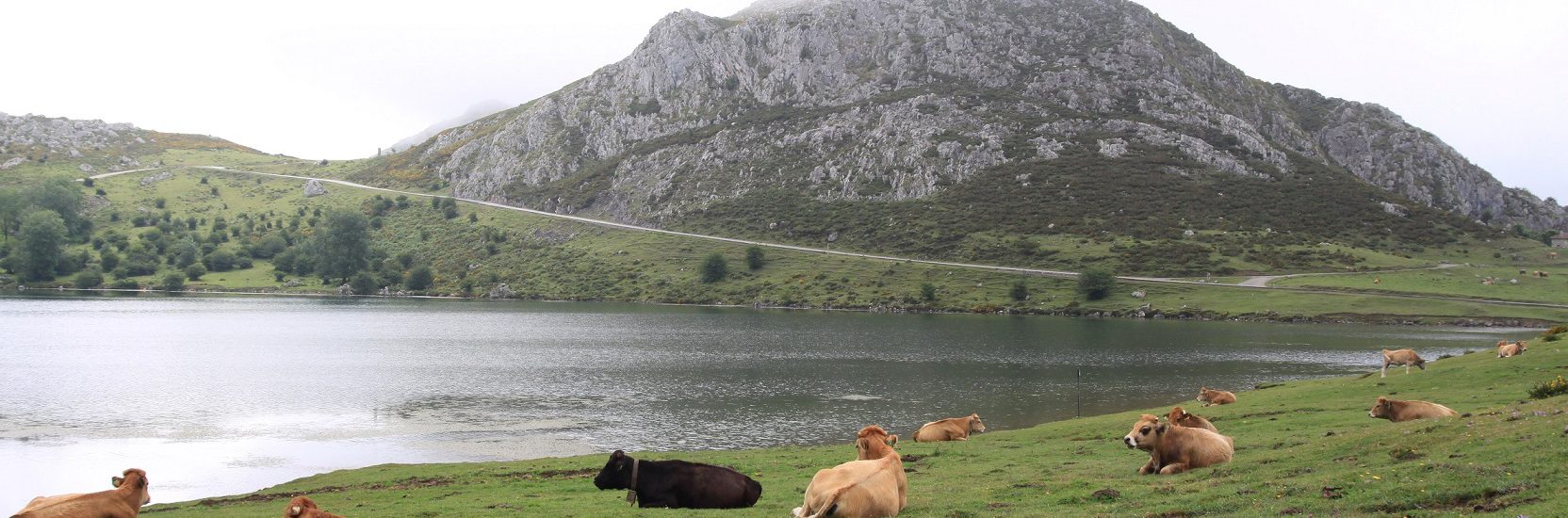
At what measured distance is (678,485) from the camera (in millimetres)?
18359

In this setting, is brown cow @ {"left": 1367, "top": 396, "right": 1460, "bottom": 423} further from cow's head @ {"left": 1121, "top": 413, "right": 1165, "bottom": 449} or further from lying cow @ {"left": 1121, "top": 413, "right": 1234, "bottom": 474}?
cow's head @ {"left": 1121, "top": 413, "right": 1165, "bottom": 449}

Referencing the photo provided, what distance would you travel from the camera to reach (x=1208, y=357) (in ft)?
252

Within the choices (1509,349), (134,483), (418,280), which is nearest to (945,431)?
(134,483)

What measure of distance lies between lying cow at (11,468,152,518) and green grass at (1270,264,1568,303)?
14756cm

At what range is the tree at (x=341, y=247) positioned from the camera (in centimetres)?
18475

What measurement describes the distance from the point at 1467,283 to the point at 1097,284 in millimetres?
53868

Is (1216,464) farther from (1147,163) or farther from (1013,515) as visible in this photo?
(1147,163)

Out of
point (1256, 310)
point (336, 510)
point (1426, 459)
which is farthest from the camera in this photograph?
point (1256, 310)

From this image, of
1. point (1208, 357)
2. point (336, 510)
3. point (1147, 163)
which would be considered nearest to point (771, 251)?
point (1147, 163)

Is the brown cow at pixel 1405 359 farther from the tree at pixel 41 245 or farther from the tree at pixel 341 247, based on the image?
the tree at pixel 41 245

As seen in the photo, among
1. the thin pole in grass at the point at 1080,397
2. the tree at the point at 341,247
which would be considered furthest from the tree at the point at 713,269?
the thin pole in grass at the point at 1080,397

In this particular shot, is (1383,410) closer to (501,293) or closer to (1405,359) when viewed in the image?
(1405,359)

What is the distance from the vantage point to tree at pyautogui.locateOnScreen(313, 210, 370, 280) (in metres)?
185

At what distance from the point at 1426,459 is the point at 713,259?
153 meters
